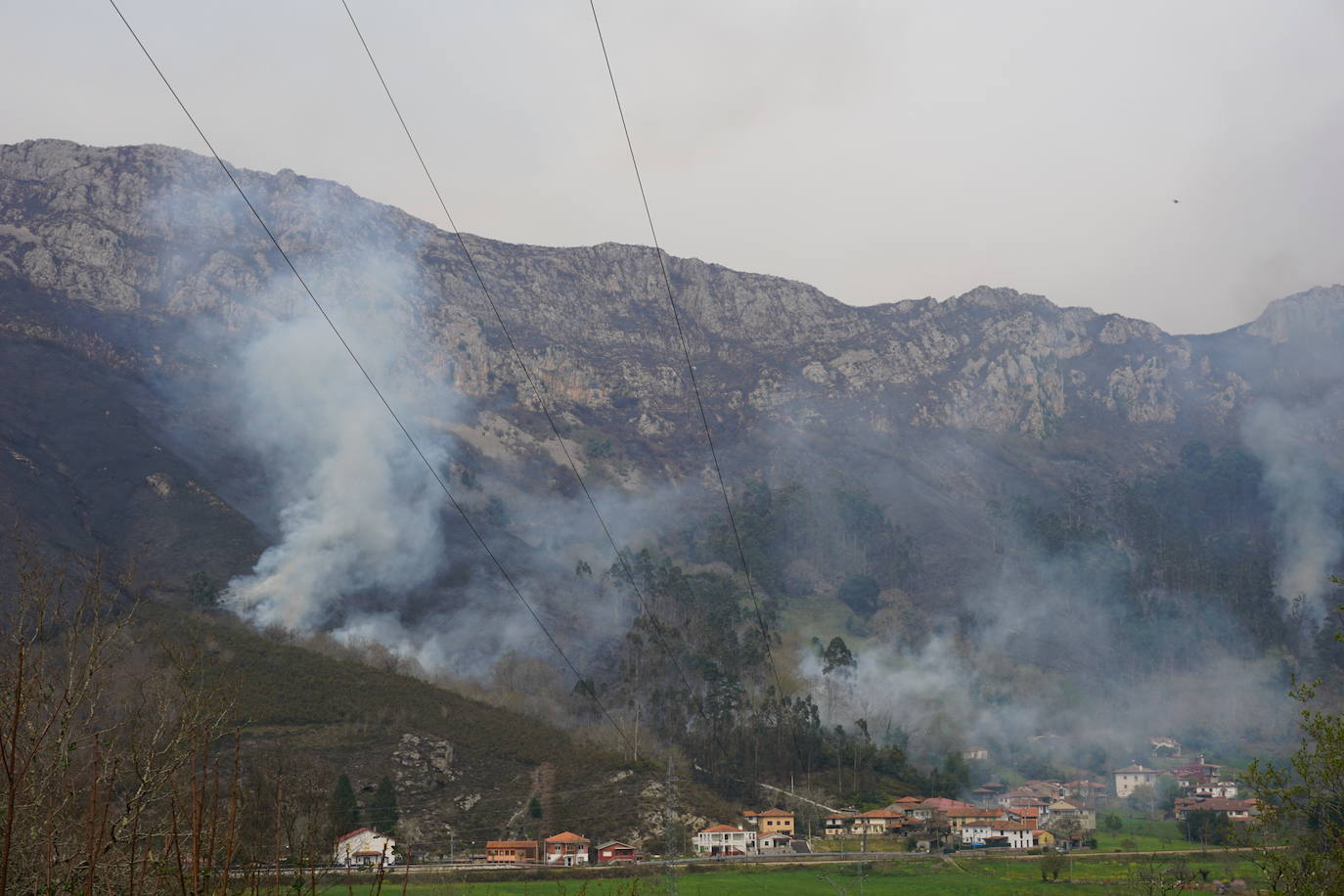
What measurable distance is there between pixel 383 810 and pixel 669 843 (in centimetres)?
2967

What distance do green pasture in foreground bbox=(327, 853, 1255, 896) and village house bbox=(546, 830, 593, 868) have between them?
469cm

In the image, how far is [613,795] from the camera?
83812 mm

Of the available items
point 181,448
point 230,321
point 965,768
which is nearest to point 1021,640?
point 965,768

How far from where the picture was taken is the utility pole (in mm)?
49794

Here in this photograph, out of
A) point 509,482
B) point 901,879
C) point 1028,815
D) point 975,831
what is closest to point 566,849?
point 901,879

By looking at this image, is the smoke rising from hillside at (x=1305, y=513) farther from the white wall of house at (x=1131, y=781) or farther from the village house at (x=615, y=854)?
the village house at (x=615, y=854)

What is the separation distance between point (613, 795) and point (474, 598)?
4891cm

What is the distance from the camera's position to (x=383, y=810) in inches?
2906

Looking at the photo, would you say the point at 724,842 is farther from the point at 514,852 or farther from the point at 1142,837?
the point at 1142,837

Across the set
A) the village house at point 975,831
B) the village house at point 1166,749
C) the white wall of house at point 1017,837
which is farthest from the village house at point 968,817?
the village house at point 1166,749

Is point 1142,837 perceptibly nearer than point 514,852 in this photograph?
No

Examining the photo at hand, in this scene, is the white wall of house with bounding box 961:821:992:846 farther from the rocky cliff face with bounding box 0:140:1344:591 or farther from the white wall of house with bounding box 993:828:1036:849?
the rocky cliff face with bounding box 0:140:1344:591

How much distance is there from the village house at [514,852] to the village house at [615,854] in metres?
3.89

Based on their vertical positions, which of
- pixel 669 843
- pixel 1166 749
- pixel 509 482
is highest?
pixel 509 482
